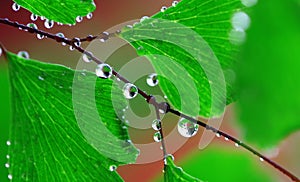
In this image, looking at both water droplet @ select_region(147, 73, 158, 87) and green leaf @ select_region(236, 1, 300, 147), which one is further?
water droplet @ select_region(147, 73, 158, 87)

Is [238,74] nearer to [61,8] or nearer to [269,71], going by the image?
[269,71]

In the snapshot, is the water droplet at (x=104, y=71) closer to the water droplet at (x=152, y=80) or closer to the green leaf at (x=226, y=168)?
the water droplet at (x=152, y=80)

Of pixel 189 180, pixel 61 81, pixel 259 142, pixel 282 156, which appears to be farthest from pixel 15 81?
pixel 282 156

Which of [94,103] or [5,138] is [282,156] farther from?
[94,103]

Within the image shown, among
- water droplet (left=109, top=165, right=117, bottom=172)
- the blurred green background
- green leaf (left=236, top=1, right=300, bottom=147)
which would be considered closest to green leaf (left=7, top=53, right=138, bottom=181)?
water droplet (left=109, top=165, right=117, bottom=172)

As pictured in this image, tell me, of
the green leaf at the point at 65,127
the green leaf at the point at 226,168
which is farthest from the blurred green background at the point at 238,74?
the green leaf at the point at 65,127

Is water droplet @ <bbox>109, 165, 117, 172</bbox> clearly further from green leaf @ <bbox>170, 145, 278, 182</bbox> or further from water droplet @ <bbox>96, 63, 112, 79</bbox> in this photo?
green leaf @ <bbox>170, 145, 278, 182</bbox>
